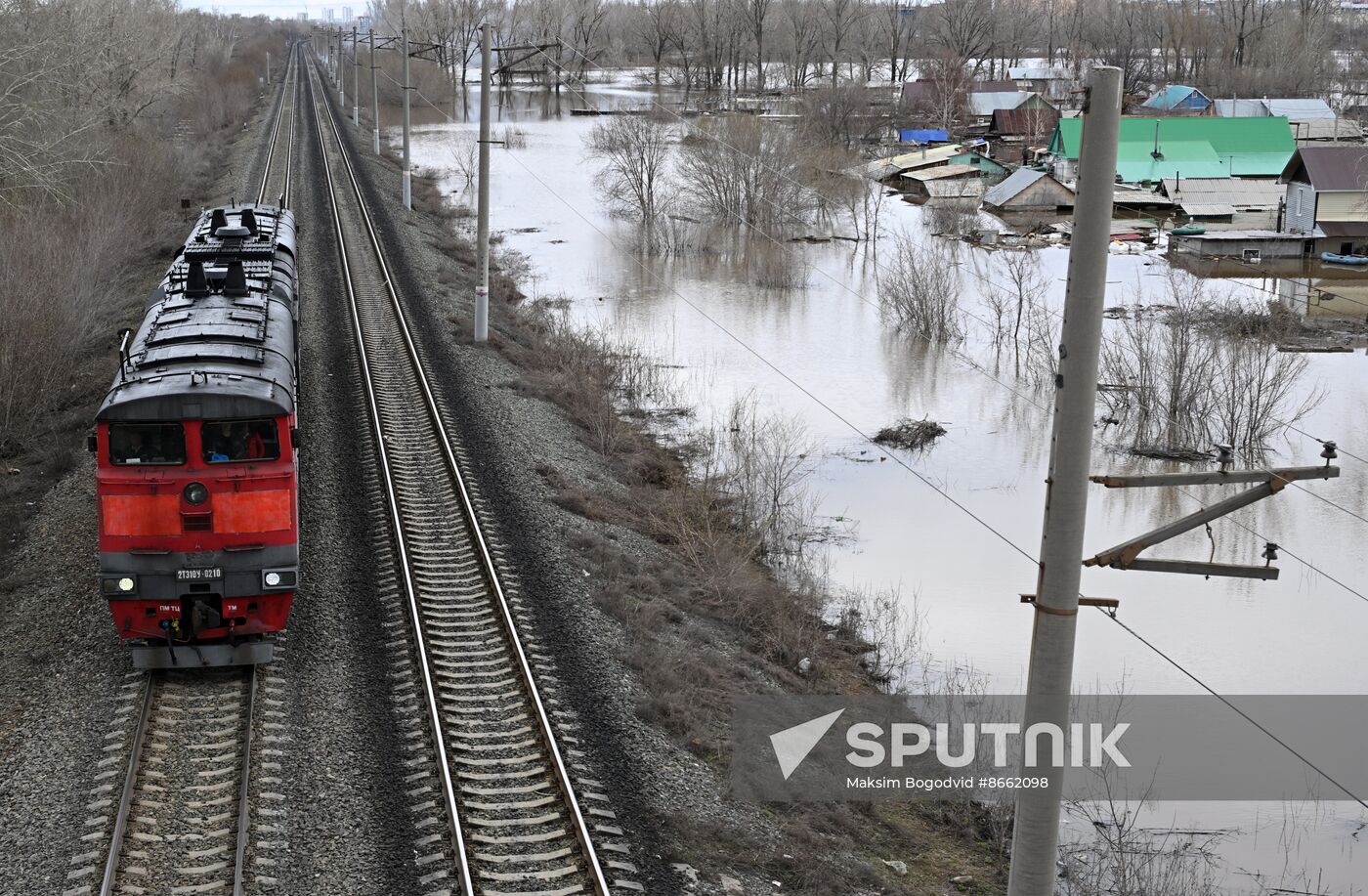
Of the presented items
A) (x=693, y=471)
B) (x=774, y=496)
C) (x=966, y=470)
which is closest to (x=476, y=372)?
(x=693, y=471)

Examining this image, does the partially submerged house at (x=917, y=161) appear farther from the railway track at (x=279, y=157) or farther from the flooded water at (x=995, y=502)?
the railway track at (x=279, y=157)

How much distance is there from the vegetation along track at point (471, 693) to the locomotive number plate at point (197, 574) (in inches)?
84.4

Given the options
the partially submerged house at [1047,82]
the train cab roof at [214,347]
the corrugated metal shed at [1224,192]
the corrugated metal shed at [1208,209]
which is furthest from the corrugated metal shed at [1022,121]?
the train cab roof at [214,347]

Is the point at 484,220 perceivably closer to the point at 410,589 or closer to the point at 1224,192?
the point at 410,589

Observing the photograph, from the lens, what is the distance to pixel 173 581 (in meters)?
12.0

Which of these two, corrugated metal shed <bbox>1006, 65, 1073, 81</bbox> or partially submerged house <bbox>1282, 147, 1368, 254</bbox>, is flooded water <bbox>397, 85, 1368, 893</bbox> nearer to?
partially submerged house <bbox>1282, 147, 1368, 254</bbox>

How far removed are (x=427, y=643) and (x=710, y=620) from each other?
4.28 m

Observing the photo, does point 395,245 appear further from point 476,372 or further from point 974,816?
point 974,816

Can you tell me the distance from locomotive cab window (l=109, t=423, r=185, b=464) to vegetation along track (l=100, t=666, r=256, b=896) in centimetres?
213

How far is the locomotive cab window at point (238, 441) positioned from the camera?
1215 cm

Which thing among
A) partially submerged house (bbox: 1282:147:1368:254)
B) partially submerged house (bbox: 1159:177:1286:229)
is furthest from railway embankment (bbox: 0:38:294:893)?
partially submerged house (bbox: 1159:177:1286:229)

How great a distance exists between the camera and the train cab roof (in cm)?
1204

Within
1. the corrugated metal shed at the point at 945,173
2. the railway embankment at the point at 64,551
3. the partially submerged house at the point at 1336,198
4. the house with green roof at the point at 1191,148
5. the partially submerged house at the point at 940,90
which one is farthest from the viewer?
the partially submerged house at the point at 940,90

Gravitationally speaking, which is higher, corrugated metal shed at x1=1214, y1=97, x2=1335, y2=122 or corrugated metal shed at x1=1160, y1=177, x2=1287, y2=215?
corrugated metal shed at x1=1214, y1=97, x2=1335, y2=122
